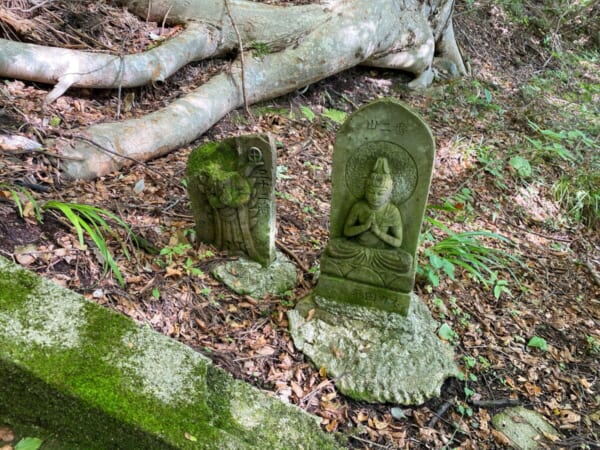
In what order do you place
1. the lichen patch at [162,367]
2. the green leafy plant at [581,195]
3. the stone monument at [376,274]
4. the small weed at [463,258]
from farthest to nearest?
the green leafy plant at [581,195] → the small weed at [463,258] → the stone monument at [376,274] → the lichen patch at [162,367]

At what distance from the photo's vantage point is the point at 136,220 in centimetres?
332

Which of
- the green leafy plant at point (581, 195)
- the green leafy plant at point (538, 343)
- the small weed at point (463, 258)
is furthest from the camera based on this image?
the green leafy plant at point (581, 195)

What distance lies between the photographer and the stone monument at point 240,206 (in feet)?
10.2

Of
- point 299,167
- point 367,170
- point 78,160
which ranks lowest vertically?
point 299,167

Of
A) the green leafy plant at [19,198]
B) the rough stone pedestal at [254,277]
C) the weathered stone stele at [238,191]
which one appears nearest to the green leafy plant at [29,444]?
the green leafy plant at [19,198]

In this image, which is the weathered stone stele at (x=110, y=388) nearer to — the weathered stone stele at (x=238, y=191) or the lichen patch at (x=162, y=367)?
the lichen patch at (x=162, y=367)

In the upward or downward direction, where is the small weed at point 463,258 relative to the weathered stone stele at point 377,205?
downward

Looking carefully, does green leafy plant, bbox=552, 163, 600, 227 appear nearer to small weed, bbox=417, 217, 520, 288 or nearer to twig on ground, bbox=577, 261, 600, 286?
twig on ground, bbox=577, 261, 600, 286

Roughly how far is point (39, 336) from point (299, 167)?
372 centimetres

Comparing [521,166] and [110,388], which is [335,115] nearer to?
[521,166]

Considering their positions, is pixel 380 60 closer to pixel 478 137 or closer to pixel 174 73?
pixel 478 137

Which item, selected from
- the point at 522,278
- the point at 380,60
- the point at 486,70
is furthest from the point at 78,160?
the point at 486,70

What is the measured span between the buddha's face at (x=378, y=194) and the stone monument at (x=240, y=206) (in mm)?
725

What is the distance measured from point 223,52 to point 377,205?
3.75m
